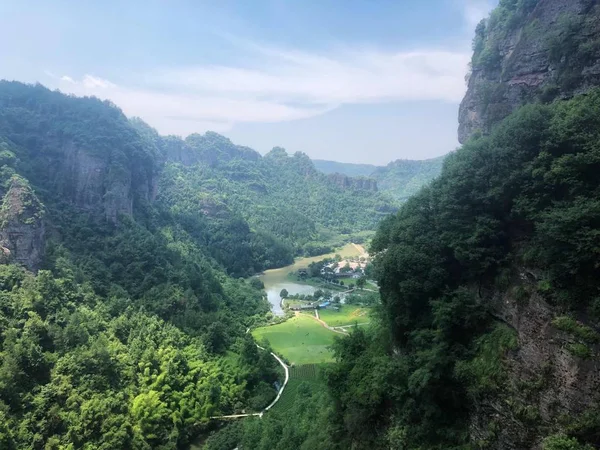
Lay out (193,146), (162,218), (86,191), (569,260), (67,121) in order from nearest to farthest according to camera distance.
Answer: (569,260) < (86,191) < (67,121) < (162,218) < (193,146)

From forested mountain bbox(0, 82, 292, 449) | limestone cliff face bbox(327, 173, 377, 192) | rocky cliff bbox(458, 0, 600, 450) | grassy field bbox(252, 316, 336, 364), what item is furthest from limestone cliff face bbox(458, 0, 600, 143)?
limestone cliff face bbox(327, 173, 377, 192)

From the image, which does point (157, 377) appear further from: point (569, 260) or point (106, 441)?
point (569, 260)

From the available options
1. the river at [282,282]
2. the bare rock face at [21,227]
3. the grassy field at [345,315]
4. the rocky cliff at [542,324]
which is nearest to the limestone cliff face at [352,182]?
the river at [282,282]

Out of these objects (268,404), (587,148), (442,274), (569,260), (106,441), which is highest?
(587,148)

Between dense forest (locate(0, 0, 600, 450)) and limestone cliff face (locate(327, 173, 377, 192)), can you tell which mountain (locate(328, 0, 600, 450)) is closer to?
dense forest (locate(0, 0, 600, 450))

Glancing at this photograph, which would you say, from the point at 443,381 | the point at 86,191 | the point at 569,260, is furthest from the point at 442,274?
the point at 86,191
